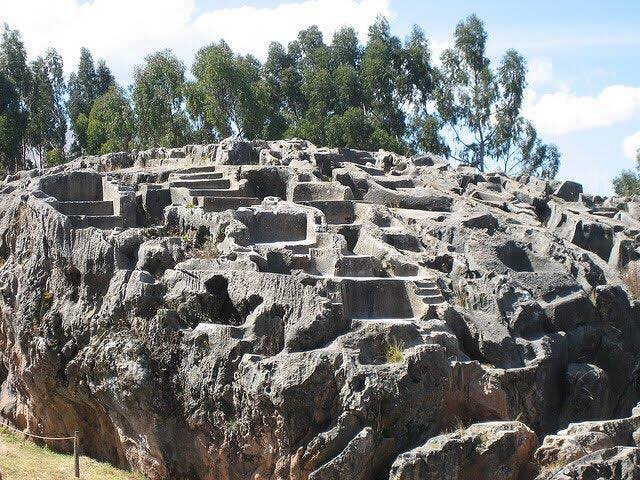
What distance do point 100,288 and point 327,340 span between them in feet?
19.7

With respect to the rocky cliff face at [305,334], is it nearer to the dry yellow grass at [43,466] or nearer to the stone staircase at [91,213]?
the stone staircase at [91,213]

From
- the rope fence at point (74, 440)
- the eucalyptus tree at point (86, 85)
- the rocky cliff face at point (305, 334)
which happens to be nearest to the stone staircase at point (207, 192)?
the rocky cliff face at point (305, 334)

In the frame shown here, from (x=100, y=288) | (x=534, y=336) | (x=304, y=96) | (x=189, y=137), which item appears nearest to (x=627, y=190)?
(x=304, y=96)

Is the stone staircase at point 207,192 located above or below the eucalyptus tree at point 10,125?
below

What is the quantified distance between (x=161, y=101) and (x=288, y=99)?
37.1 feet

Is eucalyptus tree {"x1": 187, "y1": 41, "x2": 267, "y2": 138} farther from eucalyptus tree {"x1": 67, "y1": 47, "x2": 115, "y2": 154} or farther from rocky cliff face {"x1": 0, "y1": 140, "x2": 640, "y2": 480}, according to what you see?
rocky cliff face {"x1": 0, "y1": 140, "x2": 640, "y2": 480}

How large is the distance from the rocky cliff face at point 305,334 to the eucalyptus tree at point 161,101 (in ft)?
75.0

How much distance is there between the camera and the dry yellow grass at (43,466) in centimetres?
2095

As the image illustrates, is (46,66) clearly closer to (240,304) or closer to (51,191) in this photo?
(51,191)

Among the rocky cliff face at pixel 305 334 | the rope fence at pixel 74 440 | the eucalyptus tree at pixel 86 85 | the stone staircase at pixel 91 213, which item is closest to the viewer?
the rocky cliff face at pixel 305 334

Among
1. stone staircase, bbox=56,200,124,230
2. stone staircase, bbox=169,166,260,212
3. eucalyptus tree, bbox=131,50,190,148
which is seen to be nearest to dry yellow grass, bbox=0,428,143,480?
stone staircase, bbox=56,200,124,230

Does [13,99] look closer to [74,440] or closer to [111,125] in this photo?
[111,125]

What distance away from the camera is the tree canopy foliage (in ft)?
173

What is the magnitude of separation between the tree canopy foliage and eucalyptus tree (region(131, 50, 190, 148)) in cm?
7
